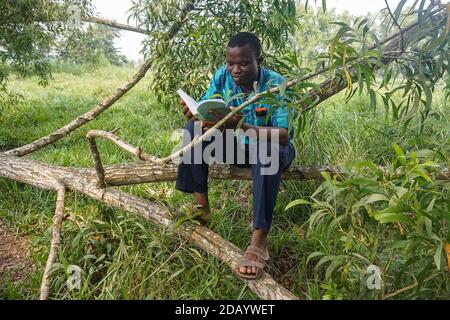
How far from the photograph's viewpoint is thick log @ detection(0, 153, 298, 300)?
2.11 m

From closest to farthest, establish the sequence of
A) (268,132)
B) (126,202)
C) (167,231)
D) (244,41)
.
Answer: (268,132), (244,41), (167,231), (126,202)

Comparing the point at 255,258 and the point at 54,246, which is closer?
the point at 255,258

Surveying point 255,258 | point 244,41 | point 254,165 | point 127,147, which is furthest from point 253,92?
point 255,258

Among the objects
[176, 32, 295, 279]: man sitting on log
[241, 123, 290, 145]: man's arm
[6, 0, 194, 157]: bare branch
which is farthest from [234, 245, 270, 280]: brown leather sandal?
[6, 0, 194, 157]: bare branch

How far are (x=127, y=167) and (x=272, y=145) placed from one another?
1.05 m

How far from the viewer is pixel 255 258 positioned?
7.14 feet

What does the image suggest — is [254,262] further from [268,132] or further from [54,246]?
[54,246]

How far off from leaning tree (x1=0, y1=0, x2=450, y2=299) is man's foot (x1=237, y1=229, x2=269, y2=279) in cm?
5

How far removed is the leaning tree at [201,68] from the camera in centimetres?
188

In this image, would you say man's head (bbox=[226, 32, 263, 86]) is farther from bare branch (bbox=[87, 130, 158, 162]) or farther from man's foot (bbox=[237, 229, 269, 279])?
man's foot (bbox=[237, 229, 269, 279])

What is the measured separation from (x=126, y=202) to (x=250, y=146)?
861 millimetres

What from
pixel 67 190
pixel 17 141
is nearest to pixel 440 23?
pixel 67 190

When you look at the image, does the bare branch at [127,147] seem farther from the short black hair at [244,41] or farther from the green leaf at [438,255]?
the green leaf at [438,255]

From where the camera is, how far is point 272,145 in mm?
2270
